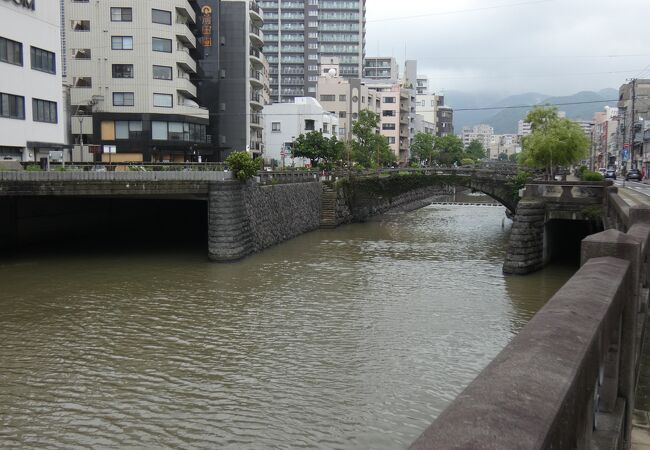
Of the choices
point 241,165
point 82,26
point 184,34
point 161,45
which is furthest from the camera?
point 184,34

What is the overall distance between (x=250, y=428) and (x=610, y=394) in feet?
26.9

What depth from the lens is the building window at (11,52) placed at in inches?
1399

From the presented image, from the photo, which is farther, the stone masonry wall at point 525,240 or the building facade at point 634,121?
the building facade at point 634,121

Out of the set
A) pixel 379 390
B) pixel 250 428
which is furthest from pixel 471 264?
pixel 250 428

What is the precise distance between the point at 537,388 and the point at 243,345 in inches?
598

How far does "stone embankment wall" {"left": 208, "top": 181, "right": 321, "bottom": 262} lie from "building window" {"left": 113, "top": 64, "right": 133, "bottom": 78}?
65.4 feet

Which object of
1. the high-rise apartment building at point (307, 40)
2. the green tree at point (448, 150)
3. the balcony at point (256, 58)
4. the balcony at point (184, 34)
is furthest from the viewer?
the high-rise apartment building at point (307, 40)

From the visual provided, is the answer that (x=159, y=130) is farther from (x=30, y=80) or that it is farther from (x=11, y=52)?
(x=11, y=52)

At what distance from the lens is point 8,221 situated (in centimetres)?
3397

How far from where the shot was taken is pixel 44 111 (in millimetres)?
39781

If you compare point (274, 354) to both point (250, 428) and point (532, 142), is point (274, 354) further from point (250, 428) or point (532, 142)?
point (532, 142)

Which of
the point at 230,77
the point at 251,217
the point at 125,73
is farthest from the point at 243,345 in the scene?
the point at 230,77

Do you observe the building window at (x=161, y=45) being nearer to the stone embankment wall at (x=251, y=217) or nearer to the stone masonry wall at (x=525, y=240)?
the stone embankment wall at (x=251, y=217)

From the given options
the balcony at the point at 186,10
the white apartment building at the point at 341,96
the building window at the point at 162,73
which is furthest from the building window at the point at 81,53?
the white apartment building at the point at 341,96
